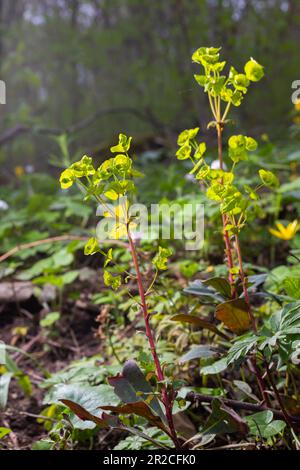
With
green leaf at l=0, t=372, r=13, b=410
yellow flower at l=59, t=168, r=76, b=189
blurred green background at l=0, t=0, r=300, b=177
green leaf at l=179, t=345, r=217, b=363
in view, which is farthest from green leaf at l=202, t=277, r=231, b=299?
blurred green background at l=0, t=0, r=300, b=177

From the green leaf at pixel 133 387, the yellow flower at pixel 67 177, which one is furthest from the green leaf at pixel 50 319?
the yellow flower at pixel 67 177

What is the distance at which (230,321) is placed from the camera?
3.09ft

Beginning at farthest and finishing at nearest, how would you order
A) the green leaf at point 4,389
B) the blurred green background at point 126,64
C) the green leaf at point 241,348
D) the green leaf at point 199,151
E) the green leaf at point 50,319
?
the blurred green background at point 126,64 → the green leaf at point 50,319 → the green leaf at point 4,389 → the green leaf at point 199,151 → the green leaf at point 241,348

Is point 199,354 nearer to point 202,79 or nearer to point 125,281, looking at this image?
point 125,281

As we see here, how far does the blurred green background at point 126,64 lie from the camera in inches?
176

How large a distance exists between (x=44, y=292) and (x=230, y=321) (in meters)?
0.97

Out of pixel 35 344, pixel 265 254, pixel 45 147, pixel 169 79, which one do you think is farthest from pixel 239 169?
pixel 45 147

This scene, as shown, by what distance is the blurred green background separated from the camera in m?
4.48

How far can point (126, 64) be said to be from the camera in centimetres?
570

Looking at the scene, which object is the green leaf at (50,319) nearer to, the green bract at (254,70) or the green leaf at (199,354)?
the green leaf at (199,354)

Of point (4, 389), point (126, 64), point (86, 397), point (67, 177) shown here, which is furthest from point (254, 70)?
point (126, 64)

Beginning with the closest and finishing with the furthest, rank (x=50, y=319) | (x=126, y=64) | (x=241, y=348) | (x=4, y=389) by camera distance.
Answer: (x=241, y=348) < (x=4, y=389) < (x=50, y=319) < (x=126, y=64)

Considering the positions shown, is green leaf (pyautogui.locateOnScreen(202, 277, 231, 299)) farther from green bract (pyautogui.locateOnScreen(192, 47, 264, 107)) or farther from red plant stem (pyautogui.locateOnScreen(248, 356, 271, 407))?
green bract (pyautogui.locateOnScreen(192, 47, 264, 107))

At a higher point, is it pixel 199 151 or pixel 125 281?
pixel 199 151
